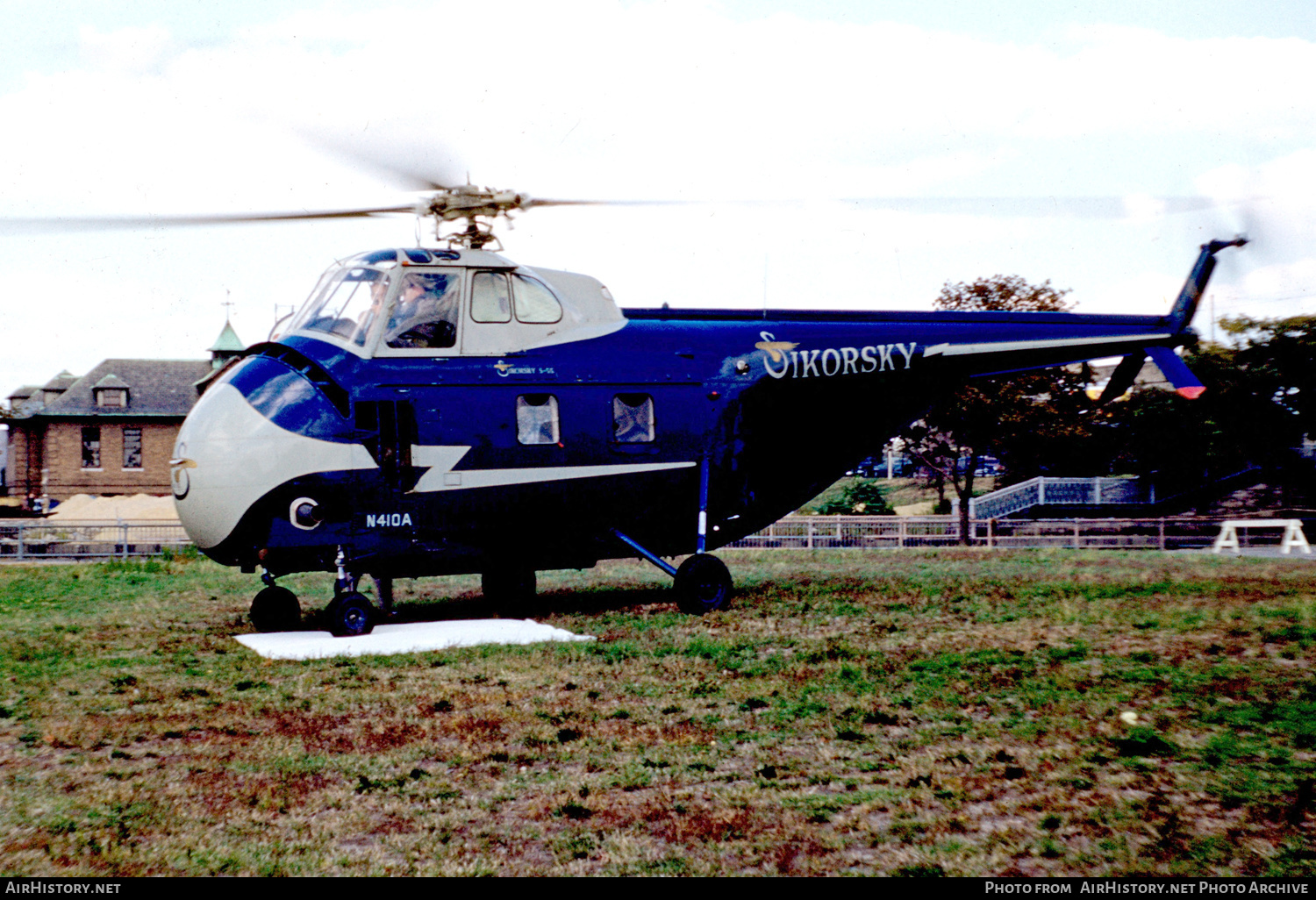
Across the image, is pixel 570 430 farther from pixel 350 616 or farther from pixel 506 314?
pixel 350 616

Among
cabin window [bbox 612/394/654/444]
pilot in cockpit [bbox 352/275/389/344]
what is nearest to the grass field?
cabin window [bbox 612/394/654/444]

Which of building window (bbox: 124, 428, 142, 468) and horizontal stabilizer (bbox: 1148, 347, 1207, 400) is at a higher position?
building window (bbox: 124, 428, 142, 468)

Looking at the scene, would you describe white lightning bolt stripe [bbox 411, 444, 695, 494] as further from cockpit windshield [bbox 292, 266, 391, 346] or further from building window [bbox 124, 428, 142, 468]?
building window [bbox 124, 428, 142, 468]

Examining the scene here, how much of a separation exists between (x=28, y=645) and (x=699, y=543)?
329 inches

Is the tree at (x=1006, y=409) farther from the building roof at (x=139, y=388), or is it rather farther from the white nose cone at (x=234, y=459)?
the building roof at (x=139, y=388)

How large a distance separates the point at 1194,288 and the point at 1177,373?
1.75 m

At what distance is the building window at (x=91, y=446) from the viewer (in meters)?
59.4

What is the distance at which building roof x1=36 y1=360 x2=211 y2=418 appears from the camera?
5947 centimetres

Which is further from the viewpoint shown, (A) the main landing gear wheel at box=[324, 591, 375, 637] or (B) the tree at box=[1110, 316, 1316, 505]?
(B) the tree at box=[1110, 316, 1316, 505]

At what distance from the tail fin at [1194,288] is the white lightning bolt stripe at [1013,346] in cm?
83

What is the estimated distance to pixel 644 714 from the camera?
842cm

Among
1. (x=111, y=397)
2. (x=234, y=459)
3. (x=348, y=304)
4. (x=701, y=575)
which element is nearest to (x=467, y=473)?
(x=348, y=304)

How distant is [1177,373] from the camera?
15.9 m

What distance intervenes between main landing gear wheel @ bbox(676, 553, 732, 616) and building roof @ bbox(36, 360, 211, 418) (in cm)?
5261
